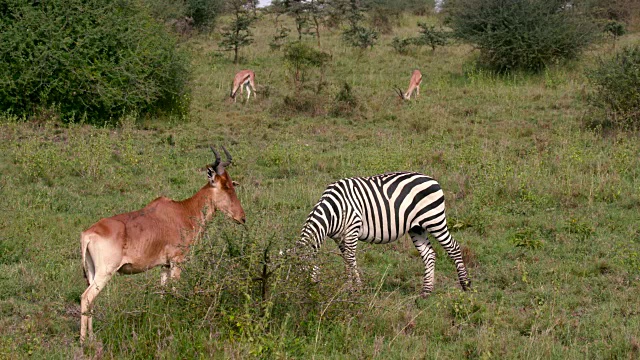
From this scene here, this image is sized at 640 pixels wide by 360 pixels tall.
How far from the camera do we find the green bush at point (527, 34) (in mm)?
19219

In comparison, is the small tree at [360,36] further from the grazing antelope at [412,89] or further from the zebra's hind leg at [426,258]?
the zebra's hind leg at [426,258]

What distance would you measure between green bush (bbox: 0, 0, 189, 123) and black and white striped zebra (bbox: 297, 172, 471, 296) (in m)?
8.11

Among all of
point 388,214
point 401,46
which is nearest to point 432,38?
point 401,46

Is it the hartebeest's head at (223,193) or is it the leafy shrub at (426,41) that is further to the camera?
the leafy shrub at (426,41)

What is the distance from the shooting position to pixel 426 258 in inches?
283

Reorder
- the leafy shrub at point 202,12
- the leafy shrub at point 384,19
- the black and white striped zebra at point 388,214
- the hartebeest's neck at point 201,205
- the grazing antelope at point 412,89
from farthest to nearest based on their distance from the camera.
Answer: the leafy shrub at point 384,19 < the leafy shrub at point 202,12 < the grazing antelope at point 412,89 < the black and white striped zebra at point 388,214 < the hartebeest's neck at point 201,205

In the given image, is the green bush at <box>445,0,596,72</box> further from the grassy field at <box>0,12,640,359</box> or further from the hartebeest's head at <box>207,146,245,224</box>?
the hartebeest's head at <box>207,146,245,224</box>

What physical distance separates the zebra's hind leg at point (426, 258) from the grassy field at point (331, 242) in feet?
0.43

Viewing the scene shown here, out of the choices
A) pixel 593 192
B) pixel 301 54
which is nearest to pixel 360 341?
pixel 593 192

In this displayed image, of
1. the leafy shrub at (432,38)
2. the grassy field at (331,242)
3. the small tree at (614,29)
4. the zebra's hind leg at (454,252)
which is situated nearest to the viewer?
the grassy field at (331,242)

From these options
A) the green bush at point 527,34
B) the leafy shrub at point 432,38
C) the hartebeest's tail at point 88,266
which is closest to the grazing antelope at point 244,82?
the green bush at point 527,34

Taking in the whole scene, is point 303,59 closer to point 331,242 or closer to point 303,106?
point 303,106

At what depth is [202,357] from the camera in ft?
15.5

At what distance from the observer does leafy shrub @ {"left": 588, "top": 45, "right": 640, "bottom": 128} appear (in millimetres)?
13078
